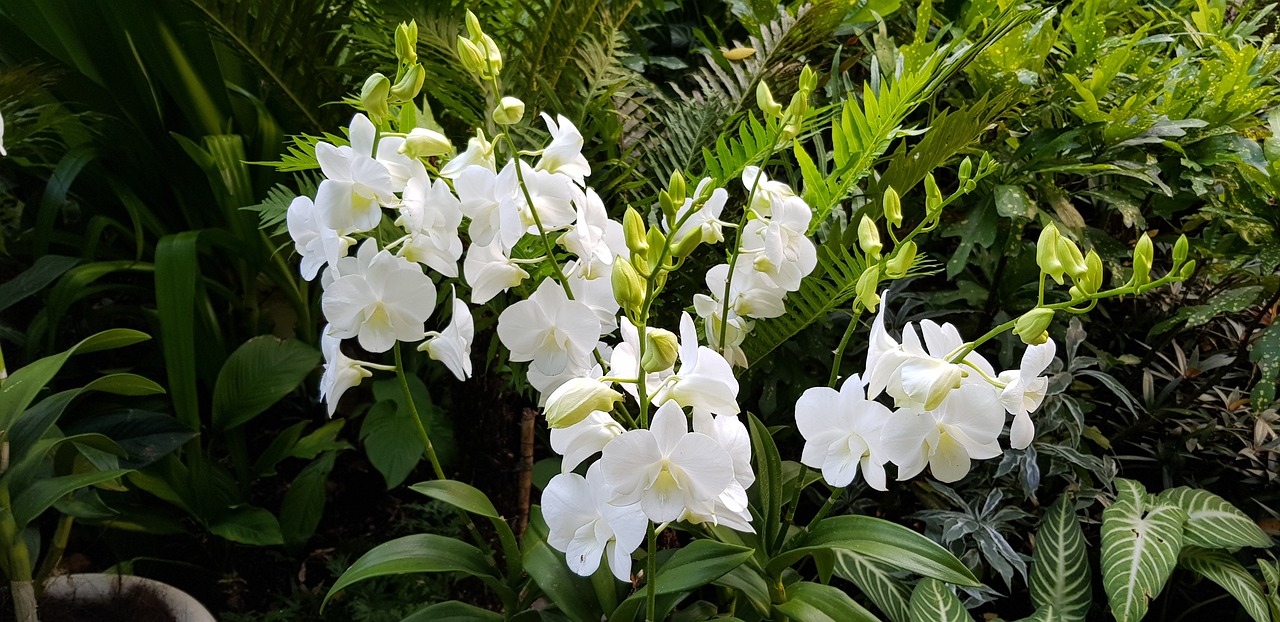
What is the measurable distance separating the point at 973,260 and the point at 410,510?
3.62 feet

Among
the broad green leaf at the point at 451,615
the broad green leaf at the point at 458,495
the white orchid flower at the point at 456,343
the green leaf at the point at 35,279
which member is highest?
the white orchid flower at the point at 456,343

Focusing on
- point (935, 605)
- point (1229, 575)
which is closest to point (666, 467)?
point (935, 605)

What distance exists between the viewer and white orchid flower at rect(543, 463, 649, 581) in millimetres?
637

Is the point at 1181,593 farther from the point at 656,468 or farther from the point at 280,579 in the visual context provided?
the point at 280,579

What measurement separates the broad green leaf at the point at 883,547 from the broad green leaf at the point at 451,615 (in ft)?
0.97

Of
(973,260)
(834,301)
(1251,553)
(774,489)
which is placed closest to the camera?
(774,489)

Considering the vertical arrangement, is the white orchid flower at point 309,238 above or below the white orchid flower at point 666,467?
above

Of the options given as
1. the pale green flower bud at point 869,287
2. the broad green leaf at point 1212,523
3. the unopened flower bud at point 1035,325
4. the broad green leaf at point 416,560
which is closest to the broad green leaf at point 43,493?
the broad green leaf at point 416,560

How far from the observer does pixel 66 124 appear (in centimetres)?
141

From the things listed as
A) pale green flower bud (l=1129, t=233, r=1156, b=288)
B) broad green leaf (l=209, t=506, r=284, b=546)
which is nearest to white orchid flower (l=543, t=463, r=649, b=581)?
pale green flower bud (l=1129, t=233, r=1156, b=288)

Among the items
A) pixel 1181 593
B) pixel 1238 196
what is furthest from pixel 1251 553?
pixel 1238 196

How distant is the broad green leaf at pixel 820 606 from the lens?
2.53 feet

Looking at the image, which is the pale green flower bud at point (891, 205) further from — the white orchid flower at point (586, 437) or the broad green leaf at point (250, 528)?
the broad green leaf at point (250, 528)

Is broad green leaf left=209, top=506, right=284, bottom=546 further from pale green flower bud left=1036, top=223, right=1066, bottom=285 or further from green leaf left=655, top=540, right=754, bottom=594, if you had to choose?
pale green flower bud left=1036, top=223, right=1066, bottom=285
